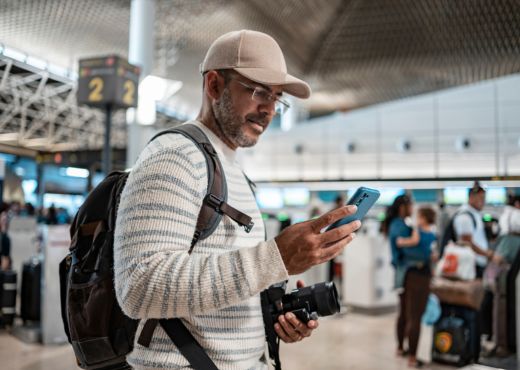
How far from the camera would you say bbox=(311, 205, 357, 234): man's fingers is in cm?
99

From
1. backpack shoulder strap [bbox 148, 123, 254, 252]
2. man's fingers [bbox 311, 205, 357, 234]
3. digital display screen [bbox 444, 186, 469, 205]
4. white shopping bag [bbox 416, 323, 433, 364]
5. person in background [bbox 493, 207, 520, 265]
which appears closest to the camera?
man's fingers [bbox 311, 205, 357, 234]

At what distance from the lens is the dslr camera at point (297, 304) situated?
1.37 m

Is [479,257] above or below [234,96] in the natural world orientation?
below

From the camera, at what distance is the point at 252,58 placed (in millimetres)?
1311

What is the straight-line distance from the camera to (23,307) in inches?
240

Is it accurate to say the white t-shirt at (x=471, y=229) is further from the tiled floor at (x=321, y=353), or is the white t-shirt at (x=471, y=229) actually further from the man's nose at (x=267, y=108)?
the man's nose at (x=267, y=108)

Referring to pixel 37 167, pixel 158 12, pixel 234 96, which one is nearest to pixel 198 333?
pixel 234 96

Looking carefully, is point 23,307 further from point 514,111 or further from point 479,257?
point 514,111

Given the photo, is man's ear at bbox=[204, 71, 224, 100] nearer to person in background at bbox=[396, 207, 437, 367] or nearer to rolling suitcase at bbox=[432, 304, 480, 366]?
person in background at bbox=[396, 207, 437, 367]

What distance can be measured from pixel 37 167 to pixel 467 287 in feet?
13.6

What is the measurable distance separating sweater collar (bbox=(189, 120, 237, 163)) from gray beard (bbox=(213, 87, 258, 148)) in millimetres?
27

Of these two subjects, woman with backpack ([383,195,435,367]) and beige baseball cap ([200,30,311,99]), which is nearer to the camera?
beige baseball cap ([200,30,311,99])

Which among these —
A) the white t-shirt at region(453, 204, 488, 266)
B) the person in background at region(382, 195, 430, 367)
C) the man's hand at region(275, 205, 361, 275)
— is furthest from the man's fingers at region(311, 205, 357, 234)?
the person in background at region(382, 195, 430, 367)

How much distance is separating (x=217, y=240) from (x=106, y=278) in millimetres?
308
